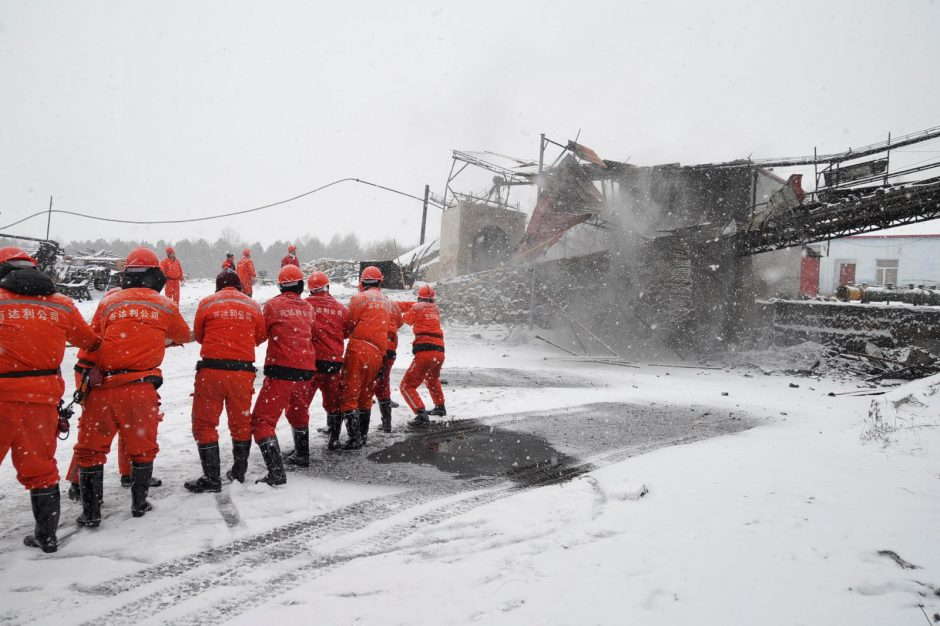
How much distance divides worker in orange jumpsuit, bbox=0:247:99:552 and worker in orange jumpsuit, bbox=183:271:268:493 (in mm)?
993

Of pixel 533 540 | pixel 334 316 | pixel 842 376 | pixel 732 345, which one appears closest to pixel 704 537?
pixel 533 540

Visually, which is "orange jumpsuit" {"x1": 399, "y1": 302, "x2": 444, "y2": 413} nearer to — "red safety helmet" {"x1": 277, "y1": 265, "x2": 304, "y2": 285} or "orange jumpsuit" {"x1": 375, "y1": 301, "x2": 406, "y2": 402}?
"orange jumpsuit" {"x1": 375, "y1": 301, "x2": 406, "y2": 402}

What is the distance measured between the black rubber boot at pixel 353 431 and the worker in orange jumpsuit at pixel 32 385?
108 inches

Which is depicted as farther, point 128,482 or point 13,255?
point 128,482

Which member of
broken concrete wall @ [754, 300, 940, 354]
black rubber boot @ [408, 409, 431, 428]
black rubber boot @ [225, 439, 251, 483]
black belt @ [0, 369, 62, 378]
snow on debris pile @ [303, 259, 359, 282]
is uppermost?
snow on debris pile @ [303, 259, 359, 282]

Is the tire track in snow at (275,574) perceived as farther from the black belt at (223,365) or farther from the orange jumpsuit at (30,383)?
the black belt at (223,365)

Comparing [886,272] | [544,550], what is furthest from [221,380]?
[886,272]

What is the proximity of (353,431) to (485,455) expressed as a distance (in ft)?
4.90

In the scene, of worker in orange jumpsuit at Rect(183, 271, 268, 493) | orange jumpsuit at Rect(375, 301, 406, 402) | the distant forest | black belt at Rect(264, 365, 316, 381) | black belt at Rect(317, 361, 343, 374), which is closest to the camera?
worker in orange jumpsuit at Rect(183, 271, 268, 493)

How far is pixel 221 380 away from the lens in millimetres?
4273

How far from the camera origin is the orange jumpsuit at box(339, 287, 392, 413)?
5770 millimetres

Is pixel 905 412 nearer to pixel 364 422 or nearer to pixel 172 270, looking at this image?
pixel 364 422

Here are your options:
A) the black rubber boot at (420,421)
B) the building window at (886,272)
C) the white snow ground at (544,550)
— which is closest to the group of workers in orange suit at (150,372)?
the white snow ground at (544,550)

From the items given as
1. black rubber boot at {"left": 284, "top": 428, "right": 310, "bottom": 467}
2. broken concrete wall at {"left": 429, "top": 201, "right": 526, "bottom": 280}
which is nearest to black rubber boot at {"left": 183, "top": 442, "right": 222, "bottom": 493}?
black rubber boot at {"left": 284, "top": 428, "right": 310, "bottom": 467}
